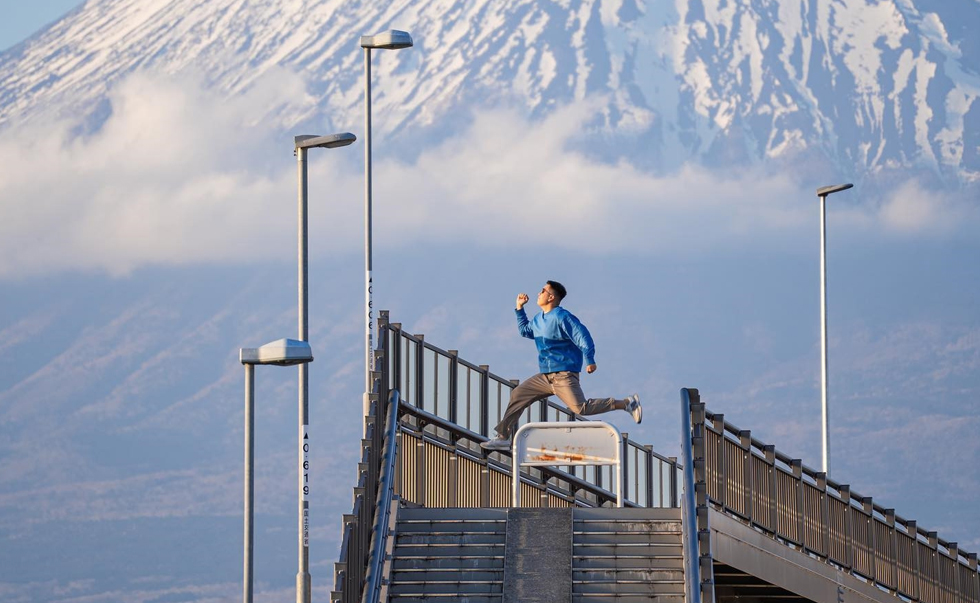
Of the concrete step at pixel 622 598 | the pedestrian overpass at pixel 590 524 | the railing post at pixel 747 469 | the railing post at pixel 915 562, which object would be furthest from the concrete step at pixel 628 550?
the railing post at pixel 915 562

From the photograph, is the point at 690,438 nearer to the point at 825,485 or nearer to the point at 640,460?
the point at 825,485

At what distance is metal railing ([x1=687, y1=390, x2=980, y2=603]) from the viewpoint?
1923 centimetres

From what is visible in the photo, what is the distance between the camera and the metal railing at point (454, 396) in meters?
20.5

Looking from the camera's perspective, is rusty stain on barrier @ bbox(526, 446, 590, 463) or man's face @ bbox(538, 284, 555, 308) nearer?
rusty stain on barrier @ bbox(526, 446, 590, 463)

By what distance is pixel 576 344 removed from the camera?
1845 cm

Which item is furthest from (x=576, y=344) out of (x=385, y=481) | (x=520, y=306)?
(x=385, y=481)

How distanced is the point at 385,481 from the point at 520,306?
2.16 m

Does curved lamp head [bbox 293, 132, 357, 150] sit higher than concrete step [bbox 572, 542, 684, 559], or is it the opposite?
curved lamp head [bbox 293, 132, 357, 150]

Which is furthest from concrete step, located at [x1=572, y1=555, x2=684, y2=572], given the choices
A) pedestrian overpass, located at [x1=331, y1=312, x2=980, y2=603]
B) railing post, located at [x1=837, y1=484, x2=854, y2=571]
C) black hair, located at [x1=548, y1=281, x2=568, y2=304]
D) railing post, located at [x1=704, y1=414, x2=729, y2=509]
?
railing post, located at [x1=837, y1=484, x2=854, y2=571]

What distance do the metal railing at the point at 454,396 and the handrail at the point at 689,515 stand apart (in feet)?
10.1

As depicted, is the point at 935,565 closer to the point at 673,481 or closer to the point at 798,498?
the point at 673,481

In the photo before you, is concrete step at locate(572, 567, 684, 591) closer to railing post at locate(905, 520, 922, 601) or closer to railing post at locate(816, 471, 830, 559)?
railing post at locate(816, 471, 830, 559)

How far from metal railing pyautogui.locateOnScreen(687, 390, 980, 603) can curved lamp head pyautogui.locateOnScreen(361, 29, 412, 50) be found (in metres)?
6.40

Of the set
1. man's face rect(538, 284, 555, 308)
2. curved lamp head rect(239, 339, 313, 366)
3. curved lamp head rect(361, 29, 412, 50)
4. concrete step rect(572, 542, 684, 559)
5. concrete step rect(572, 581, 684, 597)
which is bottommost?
concrete step rect(572, 581, 684, 597)
